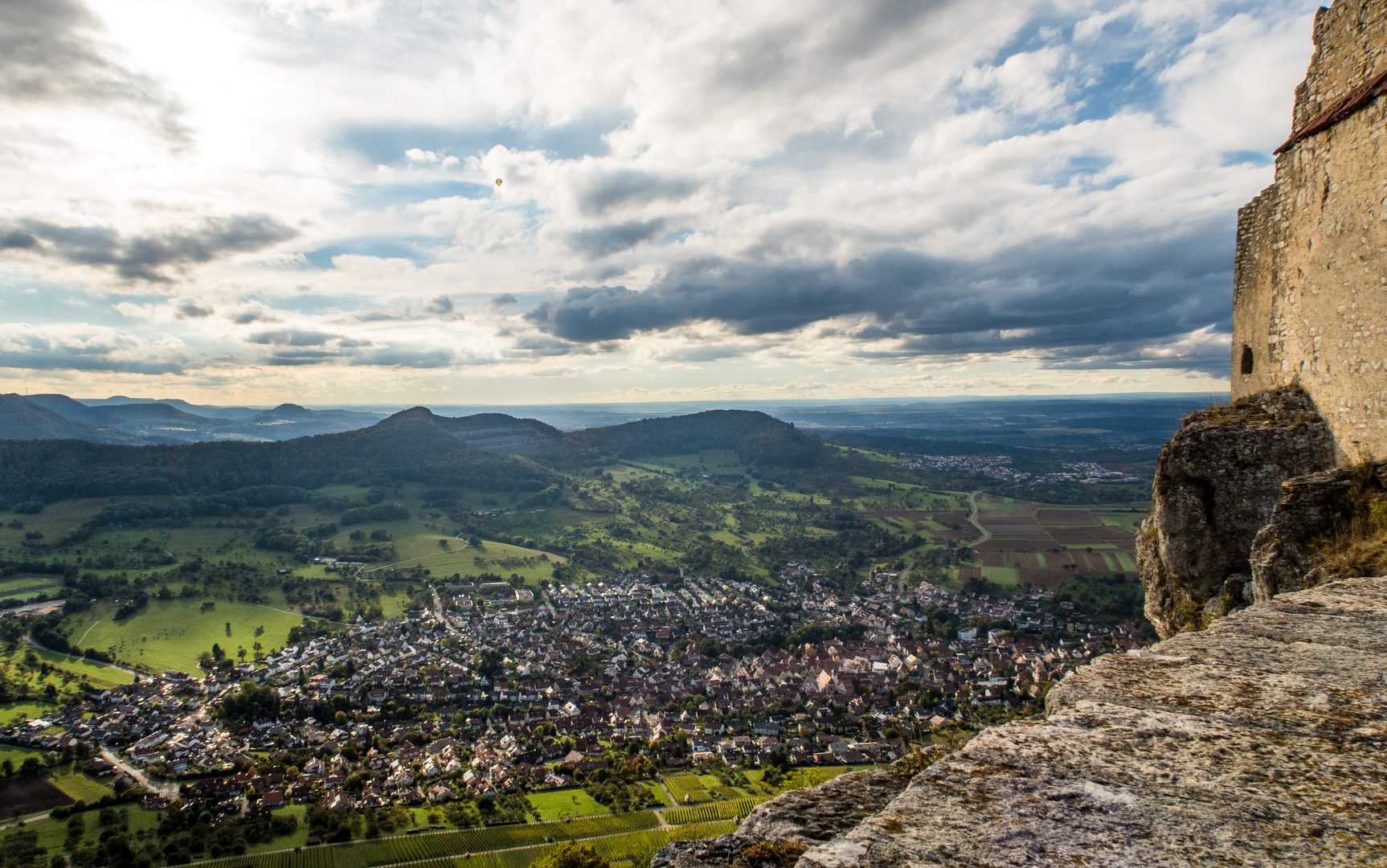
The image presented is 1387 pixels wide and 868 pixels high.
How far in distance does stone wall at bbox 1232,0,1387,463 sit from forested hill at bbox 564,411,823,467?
150522 mm

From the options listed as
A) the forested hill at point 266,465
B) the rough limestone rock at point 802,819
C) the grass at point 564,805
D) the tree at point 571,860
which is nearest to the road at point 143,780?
the grass at point 564,805

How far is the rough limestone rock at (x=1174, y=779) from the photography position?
2393 mm

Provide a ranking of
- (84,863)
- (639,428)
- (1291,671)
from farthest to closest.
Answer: (639,428) → (84,863) → (1291,671)

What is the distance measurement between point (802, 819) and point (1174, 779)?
1941mm

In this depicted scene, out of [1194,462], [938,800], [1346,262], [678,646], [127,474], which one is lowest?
[678,646]

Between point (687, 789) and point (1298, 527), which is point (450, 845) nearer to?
point (687, 789)

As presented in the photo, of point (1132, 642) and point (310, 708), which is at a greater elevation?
point (1132, 642)

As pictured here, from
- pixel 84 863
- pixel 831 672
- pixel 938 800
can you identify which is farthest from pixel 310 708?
pixel 938 800

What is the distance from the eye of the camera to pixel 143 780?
3391 centimetres

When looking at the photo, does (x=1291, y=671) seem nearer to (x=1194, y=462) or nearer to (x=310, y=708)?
(x=1194, y=462)

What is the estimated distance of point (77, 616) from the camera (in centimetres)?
6334

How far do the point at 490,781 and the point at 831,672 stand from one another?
25.6 metres

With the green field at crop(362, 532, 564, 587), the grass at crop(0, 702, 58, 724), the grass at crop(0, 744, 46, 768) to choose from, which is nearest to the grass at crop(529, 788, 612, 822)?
the grass at crop(0, 744, 46, 768)

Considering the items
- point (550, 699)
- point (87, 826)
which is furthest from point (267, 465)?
point (550, 699)
